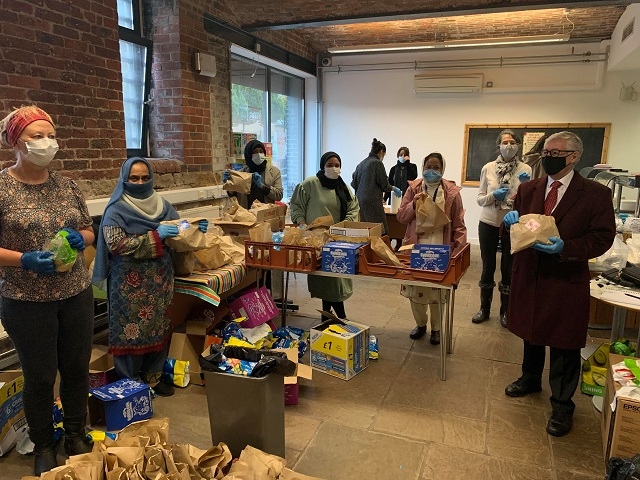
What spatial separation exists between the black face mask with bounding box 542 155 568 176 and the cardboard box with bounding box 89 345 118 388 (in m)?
2.65

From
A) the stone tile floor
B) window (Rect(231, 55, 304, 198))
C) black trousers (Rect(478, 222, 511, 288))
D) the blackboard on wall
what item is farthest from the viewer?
the blackboard on wall

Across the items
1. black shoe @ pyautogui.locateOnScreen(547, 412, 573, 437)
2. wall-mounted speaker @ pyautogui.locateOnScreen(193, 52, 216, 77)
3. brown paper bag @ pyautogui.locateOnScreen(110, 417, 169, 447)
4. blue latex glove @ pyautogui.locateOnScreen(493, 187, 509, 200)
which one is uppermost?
wall-mounted speaker @ pyautogui.locateOnScreen(193, 52, 216, 77)

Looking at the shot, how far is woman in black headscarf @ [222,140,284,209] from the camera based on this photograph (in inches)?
164

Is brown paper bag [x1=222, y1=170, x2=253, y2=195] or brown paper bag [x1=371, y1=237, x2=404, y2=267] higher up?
brown paper bag [x1=222, y1=170, x2=253, y2=195]

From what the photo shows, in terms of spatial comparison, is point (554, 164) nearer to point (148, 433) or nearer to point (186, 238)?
point (186, 238)

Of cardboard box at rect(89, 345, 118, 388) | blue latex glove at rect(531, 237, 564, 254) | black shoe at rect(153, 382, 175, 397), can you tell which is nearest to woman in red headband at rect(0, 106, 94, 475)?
cardboard box at rect(89, 345, 118, 388)

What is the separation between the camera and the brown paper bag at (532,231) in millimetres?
2227

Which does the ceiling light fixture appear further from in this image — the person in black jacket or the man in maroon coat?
the man in maroon coat

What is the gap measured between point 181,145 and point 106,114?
3.31 feet

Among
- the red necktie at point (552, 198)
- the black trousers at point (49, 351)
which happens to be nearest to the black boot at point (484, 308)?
the red necktie at point (552, 198)

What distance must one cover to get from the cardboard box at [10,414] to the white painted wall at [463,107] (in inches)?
249

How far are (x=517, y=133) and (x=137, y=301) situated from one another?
6178 millimetres

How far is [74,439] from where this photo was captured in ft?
7.23

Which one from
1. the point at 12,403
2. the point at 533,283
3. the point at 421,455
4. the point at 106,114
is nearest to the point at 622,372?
the point at 533,283
